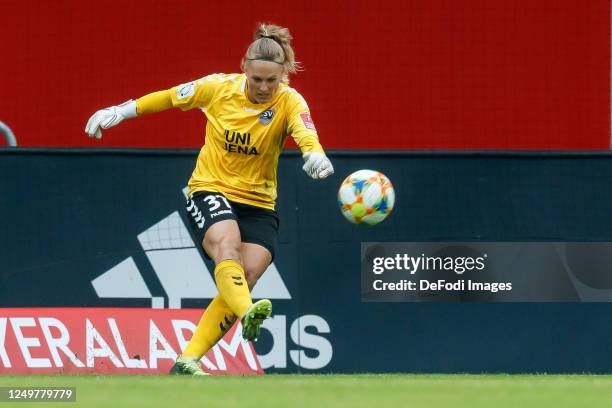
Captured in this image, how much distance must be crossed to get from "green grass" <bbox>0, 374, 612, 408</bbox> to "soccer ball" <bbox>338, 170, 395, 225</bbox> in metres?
1.00

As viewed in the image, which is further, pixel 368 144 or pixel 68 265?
pixel 368 144

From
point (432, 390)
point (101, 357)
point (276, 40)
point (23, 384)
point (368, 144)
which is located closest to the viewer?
point (432, 390)

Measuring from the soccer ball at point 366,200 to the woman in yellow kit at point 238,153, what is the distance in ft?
1.40

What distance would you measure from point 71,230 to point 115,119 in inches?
74.3

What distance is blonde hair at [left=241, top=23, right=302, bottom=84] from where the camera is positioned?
7.85 meters

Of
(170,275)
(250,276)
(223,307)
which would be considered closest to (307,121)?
(250,276)

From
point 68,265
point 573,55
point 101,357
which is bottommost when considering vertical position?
point 101,357

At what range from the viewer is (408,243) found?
9844 mm

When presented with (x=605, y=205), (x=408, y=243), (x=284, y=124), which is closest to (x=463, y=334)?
(x=408, y=243)

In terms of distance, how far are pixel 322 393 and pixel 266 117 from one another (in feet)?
7.61

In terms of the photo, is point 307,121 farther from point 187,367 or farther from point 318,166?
point 187,367

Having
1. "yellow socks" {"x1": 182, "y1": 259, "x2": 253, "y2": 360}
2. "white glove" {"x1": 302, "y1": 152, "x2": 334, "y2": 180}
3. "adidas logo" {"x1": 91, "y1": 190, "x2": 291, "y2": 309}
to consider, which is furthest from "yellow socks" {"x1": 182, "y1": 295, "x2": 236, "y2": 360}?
"adidas logo" {"x1": 91, "y1": 190, "x2": 291, "y2": 309}

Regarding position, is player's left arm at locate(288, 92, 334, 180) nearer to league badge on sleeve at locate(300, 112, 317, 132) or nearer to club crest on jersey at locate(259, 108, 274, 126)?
league badge on sleeve at locate(300, 112, 317, 132)

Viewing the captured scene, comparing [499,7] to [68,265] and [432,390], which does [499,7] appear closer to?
[68,265]
